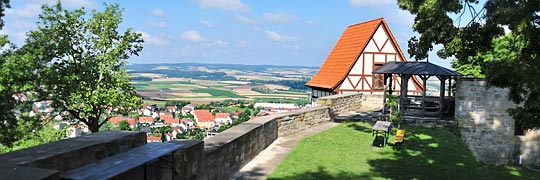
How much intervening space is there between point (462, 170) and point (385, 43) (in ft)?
43.8

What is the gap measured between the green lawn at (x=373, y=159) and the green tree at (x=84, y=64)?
10808 mm

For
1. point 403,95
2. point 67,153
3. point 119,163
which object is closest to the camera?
point 119,163

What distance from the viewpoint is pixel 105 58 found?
727 inches

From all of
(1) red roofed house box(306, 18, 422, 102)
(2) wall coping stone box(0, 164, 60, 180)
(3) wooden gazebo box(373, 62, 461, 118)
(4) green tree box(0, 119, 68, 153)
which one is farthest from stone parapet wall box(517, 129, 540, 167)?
(4) green tree box(0, 119, 68, 153)

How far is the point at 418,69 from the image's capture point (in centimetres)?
1460

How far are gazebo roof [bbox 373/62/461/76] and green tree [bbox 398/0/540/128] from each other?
541cm

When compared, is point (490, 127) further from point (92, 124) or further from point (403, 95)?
point (92, 124)

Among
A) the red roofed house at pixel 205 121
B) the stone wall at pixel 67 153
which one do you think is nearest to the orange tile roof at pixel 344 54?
the stone wall at pixel 67 153

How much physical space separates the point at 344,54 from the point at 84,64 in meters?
Result: 13.5

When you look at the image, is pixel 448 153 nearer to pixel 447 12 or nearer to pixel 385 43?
pixel 447 12

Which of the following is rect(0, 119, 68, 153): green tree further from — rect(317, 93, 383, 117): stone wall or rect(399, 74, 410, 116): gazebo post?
rect(399, 74, 410, 116): gazebo post

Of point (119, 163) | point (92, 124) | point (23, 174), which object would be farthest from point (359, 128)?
point (92, 124)

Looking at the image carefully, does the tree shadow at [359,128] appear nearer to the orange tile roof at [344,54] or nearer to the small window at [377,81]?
the orange tile roof at [344,54]

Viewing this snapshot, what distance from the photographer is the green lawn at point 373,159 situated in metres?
7.80
